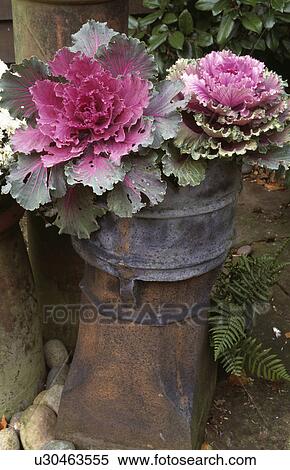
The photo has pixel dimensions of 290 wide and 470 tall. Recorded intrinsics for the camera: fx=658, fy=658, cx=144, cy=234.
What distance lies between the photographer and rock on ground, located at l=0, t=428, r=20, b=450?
2.18m

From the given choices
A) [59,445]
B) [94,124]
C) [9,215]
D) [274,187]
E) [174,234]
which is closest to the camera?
[94,124]

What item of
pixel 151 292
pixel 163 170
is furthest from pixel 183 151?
pixel 151 292

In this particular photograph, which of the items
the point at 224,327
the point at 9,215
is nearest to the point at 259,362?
the point at 224,327

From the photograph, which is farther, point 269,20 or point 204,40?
point 204,40

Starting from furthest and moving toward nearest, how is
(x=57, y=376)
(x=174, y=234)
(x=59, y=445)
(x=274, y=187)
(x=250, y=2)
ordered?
(x=274, y=187)
(x=250, y=2)
(x=57, y=376)
(x=59, y=445)
(x=174, y=234)

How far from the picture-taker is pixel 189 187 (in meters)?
1.69

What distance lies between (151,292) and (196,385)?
1.24 feet

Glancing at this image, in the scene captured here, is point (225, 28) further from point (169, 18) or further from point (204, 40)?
point (169, 18)

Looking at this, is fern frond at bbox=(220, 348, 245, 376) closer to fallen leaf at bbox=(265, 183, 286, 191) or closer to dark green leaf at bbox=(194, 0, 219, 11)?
dark green leaf at bbox=(194, 0, 219, 11)

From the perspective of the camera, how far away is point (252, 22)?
3.32 meters

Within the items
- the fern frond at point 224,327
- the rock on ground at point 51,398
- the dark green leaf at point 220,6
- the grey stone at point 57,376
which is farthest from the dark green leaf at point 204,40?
the rock on ground at point 51,398

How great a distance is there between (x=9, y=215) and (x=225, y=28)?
189cm

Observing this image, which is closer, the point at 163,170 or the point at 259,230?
the point at 163,170
